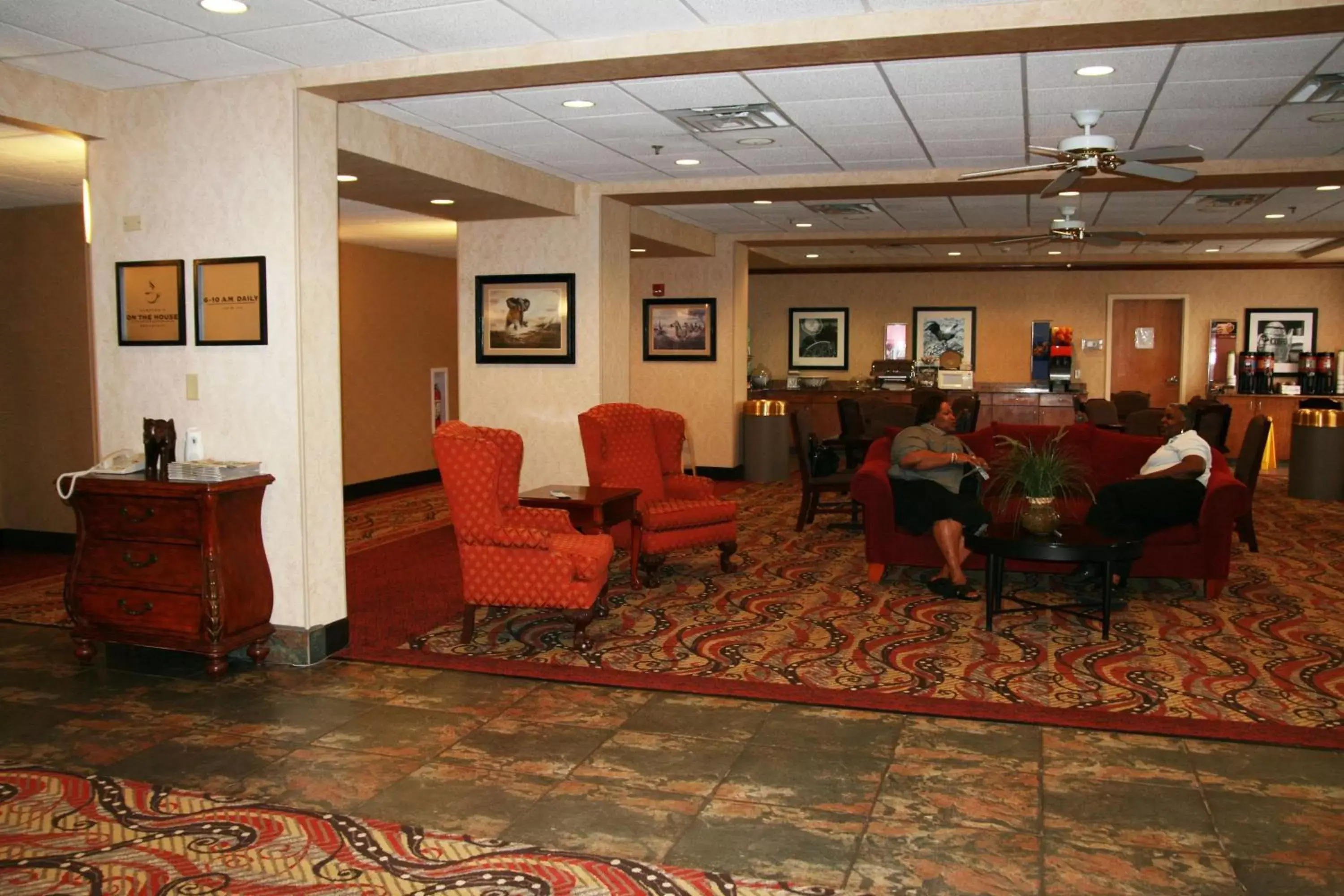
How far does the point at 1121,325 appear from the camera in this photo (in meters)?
15.9

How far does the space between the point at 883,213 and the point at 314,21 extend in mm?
7172

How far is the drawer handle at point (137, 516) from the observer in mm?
5078

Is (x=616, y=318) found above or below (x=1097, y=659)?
above

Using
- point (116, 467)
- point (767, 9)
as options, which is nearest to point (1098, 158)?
point (767, 9)

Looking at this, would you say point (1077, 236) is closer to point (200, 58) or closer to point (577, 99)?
point (577, 99)

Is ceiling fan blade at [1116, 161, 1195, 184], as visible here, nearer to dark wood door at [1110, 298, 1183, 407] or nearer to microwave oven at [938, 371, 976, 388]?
microwave oven at [938, 371, 976, 388]

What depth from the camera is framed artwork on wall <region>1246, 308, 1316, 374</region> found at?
1519 cm

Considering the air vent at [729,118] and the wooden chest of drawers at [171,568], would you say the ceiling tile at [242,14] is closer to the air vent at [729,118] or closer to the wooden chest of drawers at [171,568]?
the wooden chest of drawers at [171,568]

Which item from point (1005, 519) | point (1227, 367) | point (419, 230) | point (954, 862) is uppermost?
point (419, 230)

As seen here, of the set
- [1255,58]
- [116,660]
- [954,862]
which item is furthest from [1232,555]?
[116,660]

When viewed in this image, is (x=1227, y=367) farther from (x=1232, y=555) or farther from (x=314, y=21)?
(x=314, y=21)

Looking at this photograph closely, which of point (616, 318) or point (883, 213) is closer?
point (616, 318)

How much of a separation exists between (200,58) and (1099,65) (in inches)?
168

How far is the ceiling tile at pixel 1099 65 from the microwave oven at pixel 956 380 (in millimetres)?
8750
